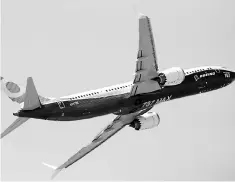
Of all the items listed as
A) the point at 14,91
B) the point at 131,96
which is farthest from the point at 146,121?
the point at 14,91

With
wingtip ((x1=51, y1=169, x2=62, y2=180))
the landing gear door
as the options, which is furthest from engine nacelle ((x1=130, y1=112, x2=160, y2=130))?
the landing gear door

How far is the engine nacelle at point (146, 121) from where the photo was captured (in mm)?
77750

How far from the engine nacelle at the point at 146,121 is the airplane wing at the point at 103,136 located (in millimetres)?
664

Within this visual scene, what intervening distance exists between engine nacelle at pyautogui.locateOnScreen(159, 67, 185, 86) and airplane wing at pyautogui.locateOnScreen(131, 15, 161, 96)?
832mm

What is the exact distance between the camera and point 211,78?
256 feet

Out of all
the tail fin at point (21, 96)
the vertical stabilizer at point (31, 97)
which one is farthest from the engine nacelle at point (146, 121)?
the vertical stabilizer at point (31, 97)

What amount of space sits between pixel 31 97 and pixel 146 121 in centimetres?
1827

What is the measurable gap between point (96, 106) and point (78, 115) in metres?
2.07

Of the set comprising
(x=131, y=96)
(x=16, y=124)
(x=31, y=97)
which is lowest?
(x=131, y=96)

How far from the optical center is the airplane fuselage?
67812 mm

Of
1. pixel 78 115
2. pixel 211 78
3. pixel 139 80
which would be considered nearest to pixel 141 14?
pixel 139 80

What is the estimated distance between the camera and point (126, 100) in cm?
7181

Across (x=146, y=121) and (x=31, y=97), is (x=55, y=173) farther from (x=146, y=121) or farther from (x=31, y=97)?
(x=31, y=97)

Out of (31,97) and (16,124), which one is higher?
(31,97)
